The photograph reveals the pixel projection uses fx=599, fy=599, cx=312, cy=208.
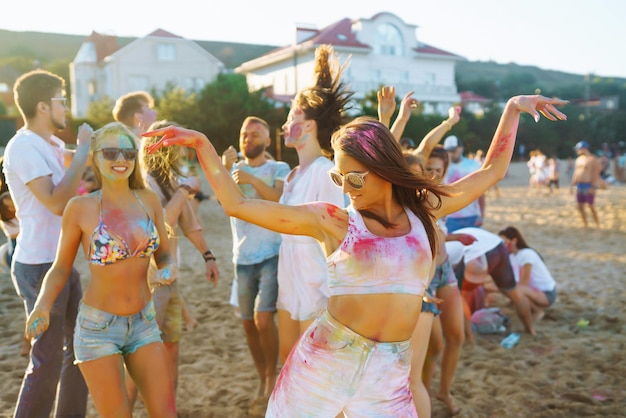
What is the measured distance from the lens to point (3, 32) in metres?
109

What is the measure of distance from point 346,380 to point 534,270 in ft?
16.5

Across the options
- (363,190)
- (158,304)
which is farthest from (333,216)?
(158,304)

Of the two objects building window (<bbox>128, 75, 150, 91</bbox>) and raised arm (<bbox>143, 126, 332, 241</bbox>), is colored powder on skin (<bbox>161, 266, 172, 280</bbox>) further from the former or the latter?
building window (<bbox>128, 75, 150, 91</bbox>)

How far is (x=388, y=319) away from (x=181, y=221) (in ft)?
7.65

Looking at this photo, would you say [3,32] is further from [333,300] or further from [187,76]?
[333,300]

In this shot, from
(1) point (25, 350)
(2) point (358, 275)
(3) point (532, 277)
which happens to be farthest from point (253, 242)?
(3) point (532, 277)

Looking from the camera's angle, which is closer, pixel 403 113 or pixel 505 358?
pixel 403 113

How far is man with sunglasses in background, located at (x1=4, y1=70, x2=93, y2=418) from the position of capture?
339 centimetres

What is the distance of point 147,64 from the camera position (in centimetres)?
4844

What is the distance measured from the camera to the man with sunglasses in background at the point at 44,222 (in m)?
3.39

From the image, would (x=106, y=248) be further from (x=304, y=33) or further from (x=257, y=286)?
(x=304, y=33)

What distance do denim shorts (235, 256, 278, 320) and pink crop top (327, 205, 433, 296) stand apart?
2.21 metres

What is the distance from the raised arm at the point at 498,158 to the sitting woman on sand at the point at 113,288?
1.53 m

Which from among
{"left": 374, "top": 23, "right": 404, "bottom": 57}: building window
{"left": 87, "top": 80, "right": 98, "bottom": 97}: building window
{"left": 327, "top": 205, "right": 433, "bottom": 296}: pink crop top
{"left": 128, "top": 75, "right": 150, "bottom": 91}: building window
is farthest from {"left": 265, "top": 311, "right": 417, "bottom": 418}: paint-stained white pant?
{"left": 87, "top": 80, "right": 98, "bottom": 97}: building window
